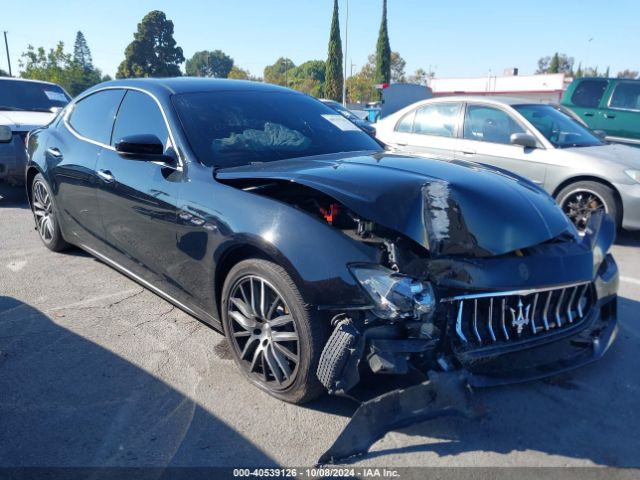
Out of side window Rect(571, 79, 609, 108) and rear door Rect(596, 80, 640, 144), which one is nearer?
rear door Rect(596, 80, 640, 144)

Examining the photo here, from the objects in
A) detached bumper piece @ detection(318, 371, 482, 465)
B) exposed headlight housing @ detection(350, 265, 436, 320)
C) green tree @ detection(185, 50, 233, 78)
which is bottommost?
detached bumper piece @ detection(318, 371, 482, 465)

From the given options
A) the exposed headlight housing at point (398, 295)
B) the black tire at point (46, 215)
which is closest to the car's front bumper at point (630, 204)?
the exposed headlight housing at point (398, 295)

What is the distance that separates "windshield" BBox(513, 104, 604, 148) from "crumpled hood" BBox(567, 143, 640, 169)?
0.17 meters

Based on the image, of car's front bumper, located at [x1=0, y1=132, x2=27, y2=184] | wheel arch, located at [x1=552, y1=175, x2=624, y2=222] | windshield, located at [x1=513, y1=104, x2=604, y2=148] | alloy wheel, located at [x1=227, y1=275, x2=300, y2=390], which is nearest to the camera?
alloy wheel, located at [x1=227, y1=275, x2=300, y2=390]

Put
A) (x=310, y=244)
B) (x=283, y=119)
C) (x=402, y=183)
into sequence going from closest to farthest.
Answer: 1. (x=310, y=244)
2. (x=402, y=183)
3. (x=283, y=119)

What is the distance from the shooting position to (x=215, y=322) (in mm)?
3098

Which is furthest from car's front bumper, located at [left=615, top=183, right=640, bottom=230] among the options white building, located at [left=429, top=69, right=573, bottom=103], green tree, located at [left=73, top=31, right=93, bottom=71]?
green tree, located at [left=73, top=31, right=93, bottom=71]

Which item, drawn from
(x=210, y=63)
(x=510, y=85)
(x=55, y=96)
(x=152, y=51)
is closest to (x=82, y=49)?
(x=210, y=63)

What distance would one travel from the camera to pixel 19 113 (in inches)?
318

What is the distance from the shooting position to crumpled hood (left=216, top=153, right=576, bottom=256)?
8.07 ft

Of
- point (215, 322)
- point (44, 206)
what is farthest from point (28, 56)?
point (215, 322)

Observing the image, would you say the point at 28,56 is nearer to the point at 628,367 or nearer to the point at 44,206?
the point at 44,206

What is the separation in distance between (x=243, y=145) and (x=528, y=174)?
4.11m

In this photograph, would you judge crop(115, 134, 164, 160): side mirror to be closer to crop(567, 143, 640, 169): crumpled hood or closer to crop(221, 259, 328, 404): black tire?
crop(221, 259, 328, 404): black tire
